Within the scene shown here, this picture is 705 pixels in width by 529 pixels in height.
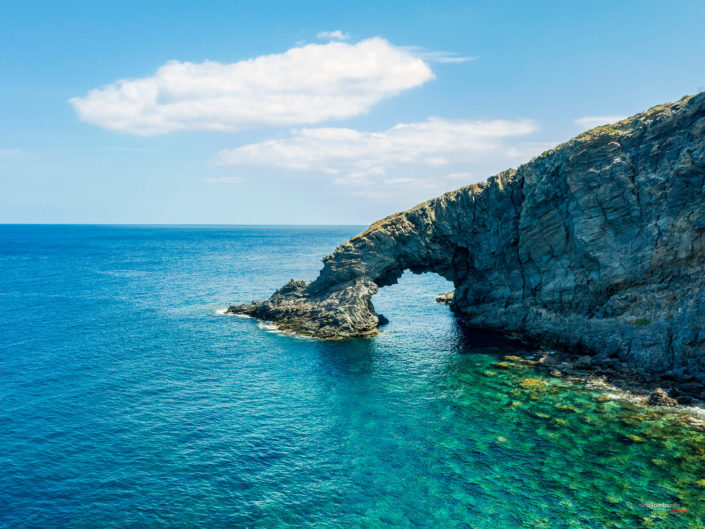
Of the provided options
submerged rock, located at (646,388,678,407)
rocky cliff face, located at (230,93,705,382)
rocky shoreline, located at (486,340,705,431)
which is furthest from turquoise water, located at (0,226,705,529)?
rocky cliff face, located at (230,93,705,382)

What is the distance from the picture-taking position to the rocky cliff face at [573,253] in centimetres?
4959

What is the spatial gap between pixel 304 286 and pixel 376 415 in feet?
142

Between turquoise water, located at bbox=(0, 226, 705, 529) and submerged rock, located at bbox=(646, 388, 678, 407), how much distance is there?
2.56 m

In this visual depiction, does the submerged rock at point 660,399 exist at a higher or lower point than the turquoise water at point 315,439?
higher

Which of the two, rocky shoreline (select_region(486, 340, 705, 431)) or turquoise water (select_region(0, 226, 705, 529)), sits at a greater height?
rocky shoreline (select_region(486, 340, 705, 431))

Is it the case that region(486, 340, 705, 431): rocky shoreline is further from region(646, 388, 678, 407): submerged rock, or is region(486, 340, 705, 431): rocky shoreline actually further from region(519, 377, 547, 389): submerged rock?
region(519, 377, 547, 389): submerged rock

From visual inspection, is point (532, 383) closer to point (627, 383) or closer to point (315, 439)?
point (627, 383)

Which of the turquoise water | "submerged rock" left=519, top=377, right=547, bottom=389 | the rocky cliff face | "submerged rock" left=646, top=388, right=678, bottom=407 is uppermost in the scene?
the rocky cliff face

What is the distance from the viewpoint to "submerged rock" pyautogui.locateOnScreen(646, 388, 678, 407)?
43.1 m

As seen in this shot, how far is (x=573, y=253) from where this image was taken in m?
61.5

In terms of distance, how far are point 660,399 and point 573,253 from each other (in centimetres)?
2333

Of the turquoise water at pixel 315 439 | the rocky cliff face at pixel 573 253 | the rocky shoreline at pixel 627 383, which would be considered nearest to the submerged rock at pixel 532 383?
the turquoise water at pixel 315 439

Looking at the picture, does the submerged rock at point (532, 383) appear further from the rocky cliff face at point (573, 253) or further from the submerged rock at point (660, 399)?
the rocky cliff face at point (573, 253)

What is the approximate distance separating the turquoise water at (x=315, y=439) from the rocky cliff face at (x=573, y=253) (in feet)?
28.8
